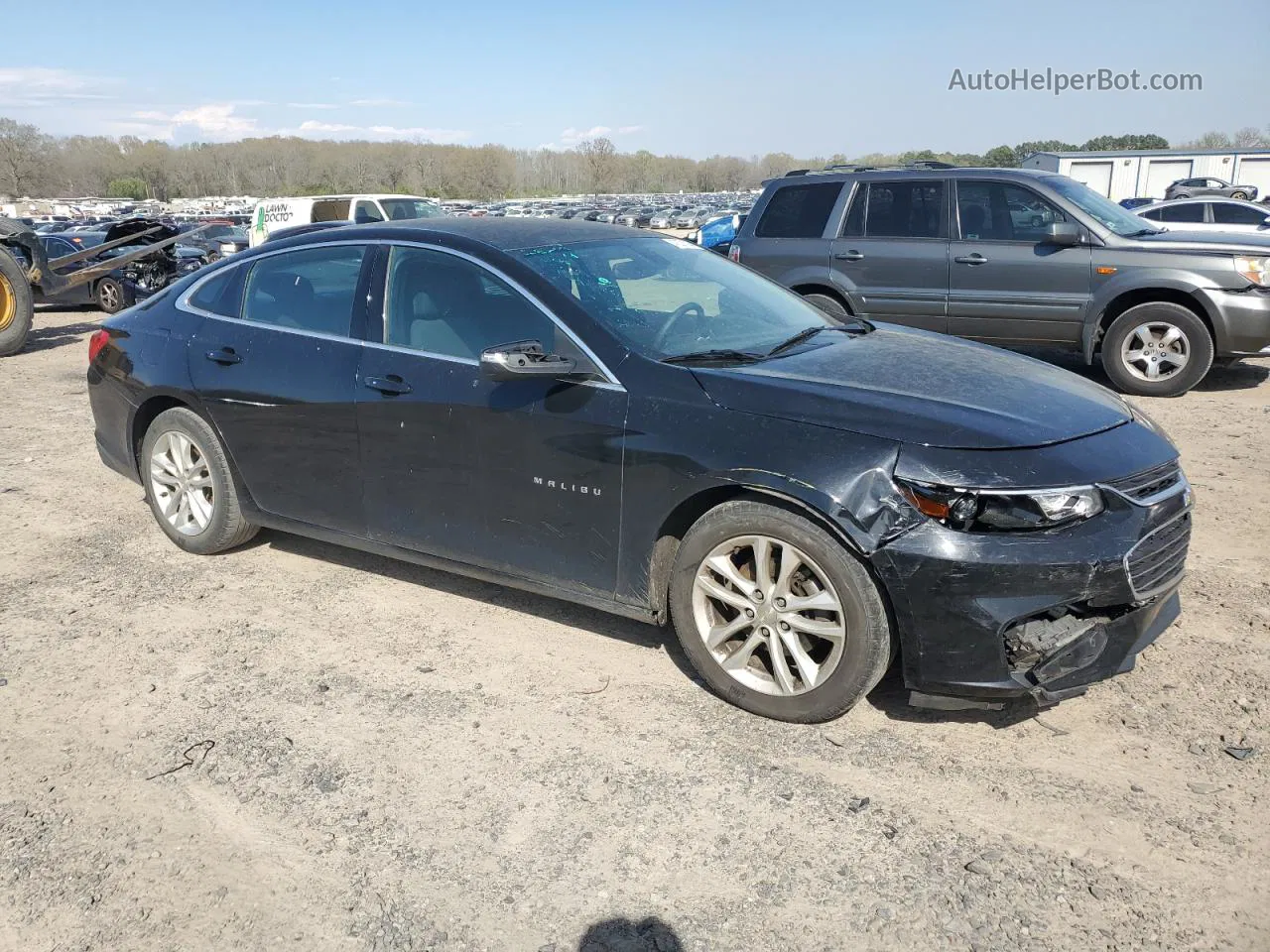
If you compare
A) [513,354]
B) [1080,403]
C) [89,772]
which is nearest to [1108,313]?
[1080,403]

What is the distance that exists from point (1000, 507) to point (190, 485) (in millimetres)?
3892

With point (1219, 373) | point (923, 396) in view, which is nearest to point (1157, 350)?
point (1219, 373)

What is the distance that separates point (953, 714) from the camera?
11.4 feet

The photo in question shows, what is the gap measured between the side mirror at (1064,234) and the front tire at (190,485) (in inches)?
265

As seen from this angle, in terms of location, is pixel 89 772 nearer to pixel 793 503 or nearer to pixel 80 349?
pixel 793 503

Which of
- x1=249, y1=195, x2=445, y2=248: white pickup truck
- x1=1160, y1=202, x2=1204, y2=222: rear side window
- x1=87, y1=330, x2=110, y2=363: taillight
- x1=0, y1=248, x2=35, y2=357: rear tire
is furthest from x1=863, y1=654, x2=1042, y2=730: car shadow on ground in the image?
x1=1160, y1=202, x2=1204, y2=222: rear side window

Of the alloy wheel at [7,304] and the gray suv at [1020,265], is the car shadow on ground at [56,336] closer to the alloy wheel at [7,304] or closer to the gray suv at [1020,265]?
the alloy wheel at [7,304]

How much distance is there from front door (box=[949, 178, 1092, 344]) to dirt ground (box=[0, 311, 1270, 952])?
4282mm

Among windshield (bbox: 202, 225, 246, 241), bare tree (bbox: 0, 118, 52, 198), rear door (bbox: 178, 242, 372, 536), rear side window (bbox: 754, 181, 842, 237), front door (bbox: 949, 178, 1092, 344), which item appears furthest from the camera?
bare tree (bbox: 0, 118, 52, 198)

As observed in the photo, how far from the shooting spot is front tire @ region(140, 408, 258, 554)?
482 centimetres

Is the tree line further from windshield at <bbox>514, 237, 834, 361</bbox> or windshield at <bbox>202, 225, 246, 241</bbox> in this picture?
windshield at <bbox>514, 237, 834, 361</bbox>

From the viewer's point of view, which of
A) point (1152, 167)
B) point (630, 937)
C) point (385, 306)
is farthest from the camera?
point (1152, 167)

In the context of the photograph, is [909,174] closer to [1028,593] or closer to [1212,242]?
[1212,242]

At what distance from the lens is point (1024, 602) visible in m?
3.00
